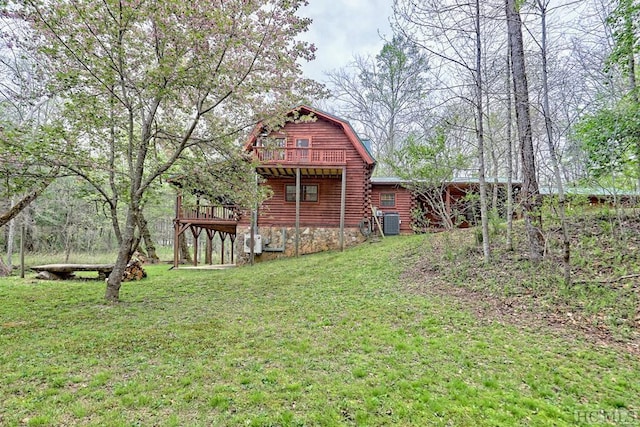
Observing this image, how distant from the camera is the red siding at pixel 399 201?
15.7m

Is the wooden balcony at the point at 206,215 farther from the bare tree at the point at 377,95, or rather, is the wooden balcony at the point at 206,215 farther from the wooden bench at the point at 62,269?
the bare tree at the point at 377,95

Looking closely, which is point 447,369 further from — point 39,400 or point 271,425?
point 39,400

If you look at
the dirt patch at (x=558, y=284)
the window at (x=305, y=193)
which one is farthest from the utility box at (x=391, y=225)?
the dirt patch at (x=558, y=284)

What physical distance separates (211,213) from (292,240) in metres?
3.86

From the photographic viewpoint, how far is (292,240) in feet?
44.9

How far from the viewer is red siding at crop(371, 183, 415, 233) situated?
15688 millimetres

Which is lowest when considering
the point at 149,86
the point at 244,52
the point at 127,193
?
the point at 127,193

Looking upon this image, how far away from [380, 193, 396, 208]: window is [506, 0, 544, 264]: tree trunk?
9077 millimetres

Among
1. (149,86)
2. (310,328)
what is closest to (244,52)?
(149,86)

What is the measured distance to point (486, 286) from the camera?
6.09m

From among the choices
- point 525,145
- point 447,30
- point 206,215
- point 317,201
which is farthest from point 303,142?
point 525,145

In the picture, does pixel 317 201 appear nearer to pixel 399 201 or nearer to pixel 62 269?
pixel 399 201

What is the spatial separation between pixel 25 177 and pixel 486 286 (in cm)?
881

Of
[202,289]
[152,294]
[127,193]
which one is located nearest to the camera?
[127,193]
